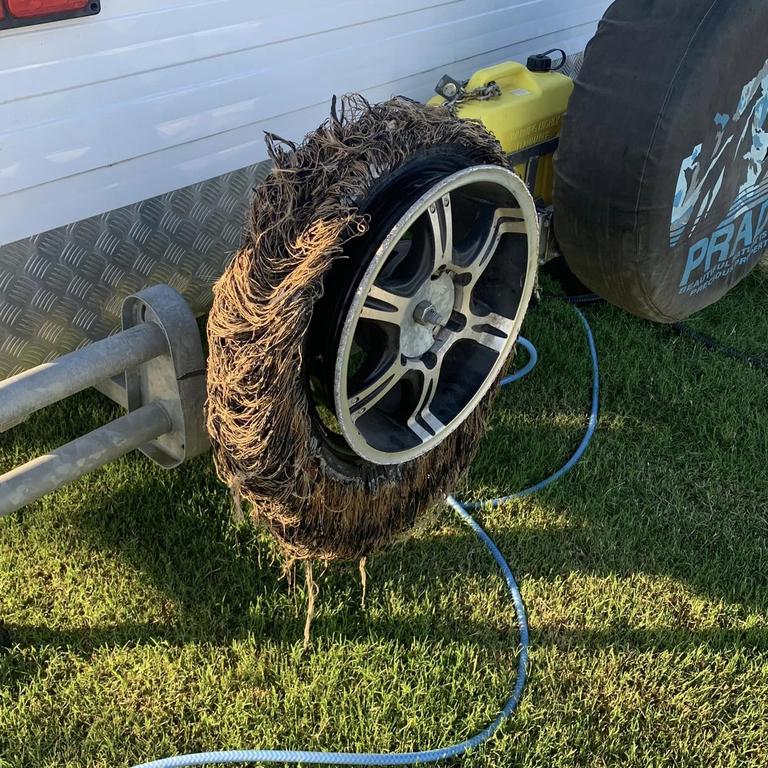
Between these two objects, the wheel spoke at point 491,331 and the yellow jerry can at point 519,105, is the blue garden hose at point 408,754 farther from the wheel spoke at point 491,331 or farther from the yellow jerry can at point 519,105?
the yellow jerry can at point 519,105

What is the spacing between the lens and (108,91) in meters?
2.14

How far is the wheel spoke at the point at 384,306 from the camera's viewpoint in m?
2.00

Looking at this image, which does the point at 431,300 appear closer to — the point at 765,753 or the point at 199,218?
the point at 199,218

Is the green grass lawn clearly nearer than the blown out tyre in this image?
No

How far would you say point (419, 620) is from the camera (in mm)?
2283

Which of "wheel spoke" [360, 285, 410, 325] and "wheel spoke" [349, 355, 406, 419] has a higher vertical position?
"wheel spoke" [360, 285, 410, 325]

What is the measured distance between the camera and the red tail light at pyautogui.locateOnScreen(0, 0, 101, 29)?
6.12ft

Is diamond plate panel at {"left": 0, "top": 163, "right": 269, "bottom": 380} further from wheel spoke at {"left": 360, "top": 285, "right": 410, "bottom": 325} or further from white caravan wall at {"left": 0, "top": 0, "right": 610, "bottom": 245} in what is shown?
wheel spoke at {"left": 360, "top": 285, "right": 410, "bottom": 325}

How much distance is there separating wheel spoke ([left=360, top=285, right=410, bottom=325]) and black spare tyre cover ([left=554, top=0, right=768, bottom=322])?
3.22ft

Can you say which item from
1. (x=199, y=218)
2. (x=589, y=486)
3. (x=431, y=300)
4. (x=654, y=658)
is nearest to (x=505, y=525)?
(x=589, y=486)

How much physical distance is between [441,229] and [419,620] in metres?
1.06

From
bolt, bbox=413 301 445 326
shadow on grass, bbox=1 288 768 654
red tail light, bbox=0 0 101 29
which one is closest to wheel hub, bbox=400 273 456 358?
bolt, bbox=413 301 445 326

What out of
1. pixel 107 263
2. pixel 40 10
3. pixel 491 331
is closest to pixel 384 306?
pixel 491 331

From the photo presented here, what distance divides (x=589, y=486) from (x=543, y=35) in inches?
75.6
